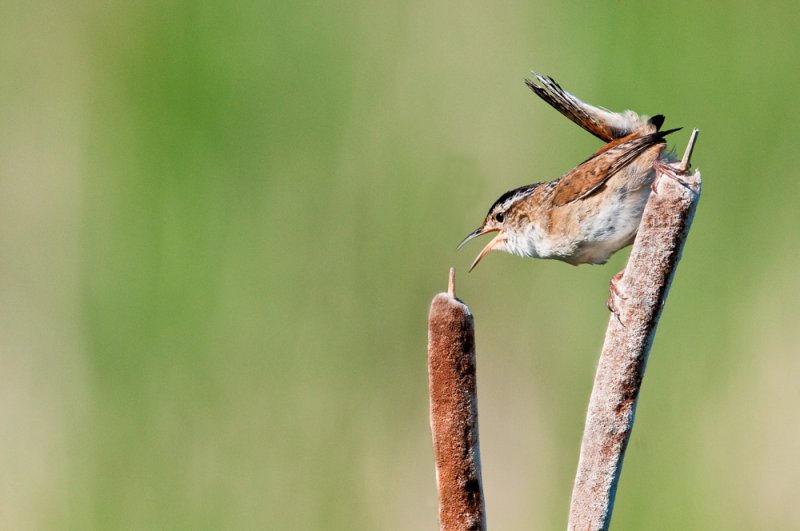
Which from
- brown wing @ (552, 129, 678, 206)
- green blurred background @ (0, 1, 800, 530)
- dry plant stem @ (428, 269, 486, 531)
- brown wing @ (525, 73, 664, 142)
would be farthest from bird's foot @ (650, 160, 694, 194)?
green blurred background @ (0, 1, 800, 530)

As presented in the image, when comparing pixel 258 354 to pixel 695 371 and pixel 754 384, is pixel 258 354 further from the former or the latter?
pixel 754 384

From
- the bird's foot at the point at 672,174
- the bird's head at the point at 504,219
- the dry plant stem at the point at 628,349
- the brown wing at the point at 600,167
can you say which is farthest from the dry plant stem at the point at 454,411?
the bird's head at the point at 504,219

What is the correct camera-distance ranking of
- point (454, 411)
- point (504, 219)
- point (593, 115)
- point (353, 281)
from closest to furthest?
point (454, 411) → point (593, 115) → point (504, 219) → point (353, 281)

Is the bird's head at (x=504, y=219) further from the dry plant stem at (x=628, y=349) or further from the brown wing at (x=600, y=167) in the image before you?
the dry plant stem at (x=628, y=349)

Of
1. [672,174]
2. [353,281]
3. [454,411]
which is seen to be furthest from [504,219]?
[454,411]

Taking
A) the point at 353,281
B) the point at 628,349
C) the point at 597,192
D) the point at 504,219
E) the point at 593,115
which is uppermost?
the point at 593,115

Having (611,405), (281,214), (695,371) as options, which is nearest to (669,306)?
(695,371)

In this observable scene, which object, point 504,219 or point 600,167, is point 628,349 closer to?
point 600,167
